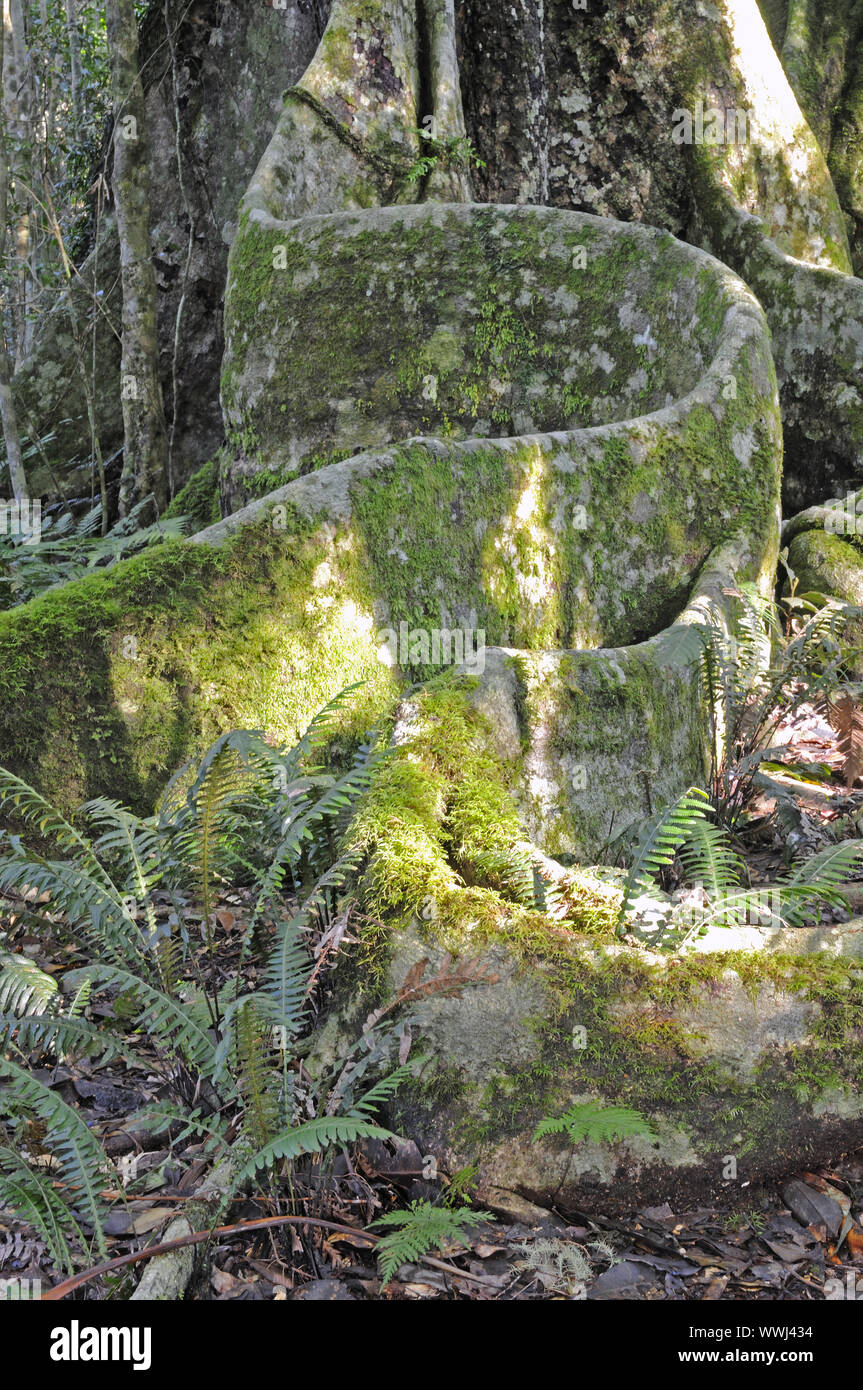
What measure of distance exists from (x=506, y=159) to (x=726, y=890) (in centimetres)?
769

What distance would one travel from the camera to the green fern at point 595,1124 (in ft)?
8.71

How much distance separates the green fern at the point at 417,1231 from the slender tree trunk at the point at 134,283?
6705 millimetres

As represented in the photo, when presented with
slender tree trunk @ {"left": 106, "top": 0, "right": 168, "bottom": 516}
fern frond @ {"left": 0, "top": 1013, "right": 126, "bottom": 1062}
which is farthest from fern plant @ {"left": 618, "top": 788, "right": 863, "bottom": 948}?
slender tree trunk @ {"left": 106, "top": 0, "right": 168, "bottom": 516}

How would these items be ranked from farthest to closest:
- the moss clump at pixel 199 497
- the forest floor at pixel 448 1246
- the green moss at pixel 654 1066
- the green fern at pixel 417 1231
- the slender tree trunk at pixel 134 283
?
the slender tree trunk at pixel 134 283
the moss clump at pixel 199 497
the green moss at pixel 654 1066
the forest floor at pixel 448 1246
the green fern at pixel 417 1231

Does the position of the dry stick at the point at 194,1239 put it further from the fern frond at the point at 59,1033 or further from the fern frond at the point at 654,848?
the fern frond at the point at 654,848

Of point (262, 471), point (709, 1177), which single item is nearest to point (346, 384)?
point (262, 471)

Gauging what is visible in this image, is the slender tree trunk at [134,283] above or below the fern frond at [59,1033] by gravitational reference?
above

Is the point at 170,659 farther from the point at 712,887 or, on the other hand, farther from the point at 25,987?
the point at 712,887

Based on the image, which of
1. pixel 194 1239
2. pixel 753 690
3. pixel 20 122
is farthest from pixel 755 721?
pixel 20 122

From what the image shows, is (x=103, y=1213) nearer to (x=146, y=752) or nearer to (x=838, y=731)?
(x=146, y=752)

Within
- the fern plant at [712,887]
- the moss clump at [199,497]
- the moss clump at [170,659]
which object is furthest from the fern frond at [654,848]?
the moss clump at [199,497]

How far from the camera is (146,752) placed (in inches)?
174

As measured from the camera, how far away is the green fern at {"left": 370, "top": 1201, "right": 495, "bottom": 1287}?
246 cm

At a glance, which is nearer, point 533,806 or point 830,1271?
point 830,1271
